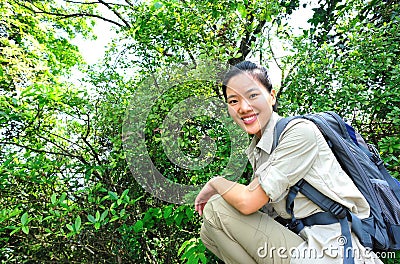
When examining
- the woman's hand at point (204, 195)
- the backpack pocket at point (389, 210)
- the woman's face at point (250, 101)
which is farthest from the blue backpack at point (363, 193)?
the woman's hand at point (204, 195)

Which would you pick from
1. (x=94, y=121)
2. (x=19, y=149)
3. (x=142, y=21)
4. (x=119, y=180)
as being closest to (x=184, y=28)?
(x=142, y=21)

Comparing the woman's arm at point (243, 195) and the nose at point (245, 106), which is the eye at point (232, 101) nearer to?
the nose at point (245, 106)

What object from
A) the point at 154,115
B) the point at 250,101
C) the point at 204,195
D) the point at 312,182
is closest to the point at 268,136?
the point at 250,101

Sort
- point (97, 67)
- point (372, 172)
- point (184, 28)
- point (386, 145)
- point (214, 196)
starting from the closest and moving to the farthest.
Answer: point (372, 172) → point (214, 196) → point (386, 145) → point (184, 28) → point (97, 67)

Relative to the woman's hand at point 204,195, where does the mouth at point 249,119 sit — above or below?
above

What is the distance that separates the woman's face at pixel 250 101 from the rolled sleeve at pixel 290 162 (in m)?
0.26

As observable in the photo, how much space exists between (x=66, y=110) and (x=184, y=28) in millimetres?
1284

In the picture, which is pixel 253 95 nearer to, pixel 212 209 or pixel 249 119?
pixel 249 119

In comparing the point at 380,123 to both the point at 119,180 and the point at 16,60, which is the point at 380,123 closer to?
the point at 119,180

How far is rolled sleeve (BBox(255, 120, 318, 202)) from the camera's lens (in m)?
1.54

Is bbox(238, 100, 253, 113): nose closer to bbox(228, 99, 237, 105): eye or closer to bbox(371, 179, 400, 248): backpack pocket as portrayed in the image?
bbox(228, 99, 237, 105): eye

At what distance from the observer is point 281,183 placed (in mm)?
1543

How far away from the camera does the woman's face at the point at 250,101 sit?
5.98 feet

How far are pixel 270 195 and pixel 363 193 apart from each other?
1.41 ft
